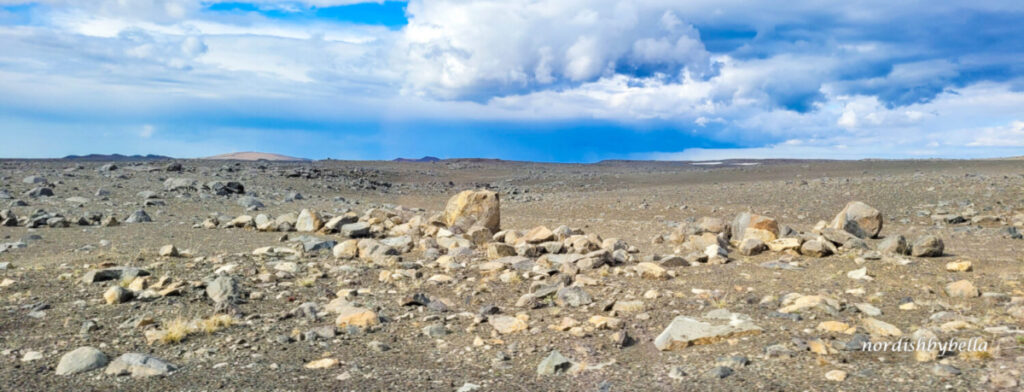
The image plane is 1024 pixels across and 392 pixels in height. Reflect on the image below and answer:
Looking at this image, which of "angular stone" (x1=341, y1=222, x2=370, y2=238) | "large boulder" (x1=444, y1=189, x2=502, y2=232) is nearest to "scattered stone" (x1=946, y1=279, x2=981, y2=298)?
"large boulder" (x1=444, y1=189, x2=502, y2=232)

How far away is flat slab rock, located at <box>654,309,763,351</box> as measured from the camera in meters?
5.82

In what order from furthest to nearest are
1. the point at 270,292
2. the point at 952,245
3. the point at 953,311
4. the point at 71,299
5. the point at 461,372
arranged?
the point at 952,245 < the point at 270,292 < the point at 71,299 < the point at 953,311 < the point at 461,372

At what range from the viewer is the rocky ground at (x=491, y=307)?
5309 mm

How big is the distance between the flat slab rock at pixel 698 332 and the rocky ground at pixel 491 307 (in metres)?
0.02

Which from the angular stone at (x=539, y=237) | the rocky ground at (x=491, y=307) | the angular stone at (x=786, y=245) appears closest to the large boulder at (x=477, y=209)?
the rocky ground at (x=491, y=307)

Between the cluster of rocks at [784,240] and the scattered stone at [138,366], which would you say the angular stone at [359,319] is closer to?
the scattered stone at [138,366]

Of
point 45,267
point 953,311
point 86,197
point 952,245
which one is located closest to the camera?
point 953,311

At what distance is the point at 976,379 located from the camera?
4.64 m

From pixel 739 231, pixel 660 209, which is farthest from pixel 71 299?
pixel 660 209

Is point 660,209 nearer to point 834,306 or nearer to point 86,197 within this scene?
point 834,306

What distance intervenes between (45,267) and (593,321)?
22.7 ft

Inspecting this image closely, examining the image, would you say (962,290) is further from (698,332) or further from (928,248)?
(698,332)

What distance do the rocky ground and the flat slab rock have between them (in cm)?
2

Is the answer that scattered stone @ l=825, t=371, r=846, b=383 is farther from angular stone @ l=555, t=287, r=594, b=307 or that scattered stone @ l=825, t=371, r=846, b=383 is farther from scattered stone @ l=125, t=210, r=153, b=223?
scattered stone @ l=125, t=210, r=153, b=223
